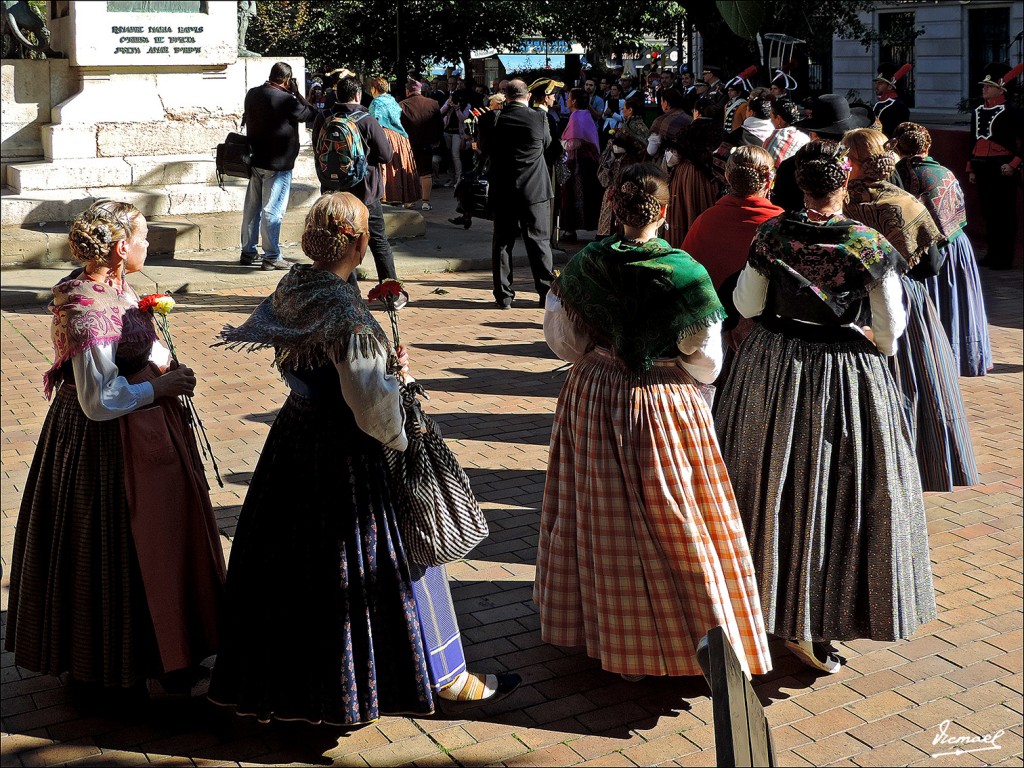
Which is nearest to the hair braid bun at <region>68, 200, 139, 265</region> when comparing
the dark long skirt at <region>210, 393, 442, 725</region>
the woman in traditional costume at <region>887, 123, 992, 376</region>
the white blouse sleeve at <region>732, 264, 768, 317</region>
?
the dark long skirt at <region>210, 393, 442, 725</region>

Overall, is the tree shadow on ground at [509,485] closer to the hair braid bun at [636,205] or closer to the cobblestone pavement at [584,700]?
the cobblestone pavement at [584,700]

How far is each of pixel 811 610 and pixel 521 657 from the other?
1.06 metres

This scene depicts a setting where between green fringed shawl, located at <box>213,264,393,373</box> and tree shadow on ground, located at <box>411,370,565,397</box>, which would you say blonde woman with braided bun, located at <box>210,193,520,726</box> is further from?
tree shadow on ground, located at <box>411,370,565,397</box>

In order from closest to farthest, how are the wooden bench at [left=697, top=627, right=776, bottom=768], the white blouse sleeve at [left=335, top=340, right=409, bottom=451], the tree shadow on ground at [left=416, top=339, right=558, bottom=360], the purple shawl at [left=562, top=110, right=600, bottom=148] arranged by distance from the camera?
1. the wooden bench at [left=697, top=627, right=776, bottom=768]
2. the white blouse sleeve at [left=335, top=340, right=409, bottom=451]
3. the tree shadow on ground at [left=416, top=339, right=558, bottom=360]
4. the purple shawl at [left=562, top=110, right=600, bottom=148]

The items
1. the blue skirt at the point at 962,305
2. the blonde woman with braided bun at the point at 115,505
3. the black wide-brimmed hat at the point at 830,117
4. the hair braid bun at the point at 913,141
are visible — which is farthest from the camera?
the blue skirt at the point at 962,305

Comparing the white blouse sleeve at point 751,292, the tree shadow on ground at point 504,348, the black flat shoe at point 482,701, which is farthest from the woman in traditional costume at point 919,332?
the tree shadow on ground at point 504,348

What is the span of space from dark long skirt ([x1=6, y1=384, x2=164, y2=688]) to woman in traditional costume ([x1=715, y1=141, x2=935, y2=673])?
2115mm

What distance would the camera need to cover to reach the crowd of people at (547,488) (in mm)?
3717

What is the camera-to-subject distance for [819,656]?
4.43 metres

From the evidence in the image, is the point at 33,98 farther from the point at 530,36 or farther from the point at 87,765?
the point at 530,36

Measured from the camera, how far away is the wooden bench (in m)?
1.25

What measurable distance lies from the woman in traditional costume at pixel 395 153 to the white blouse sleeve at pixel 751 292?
9205 millimetres
